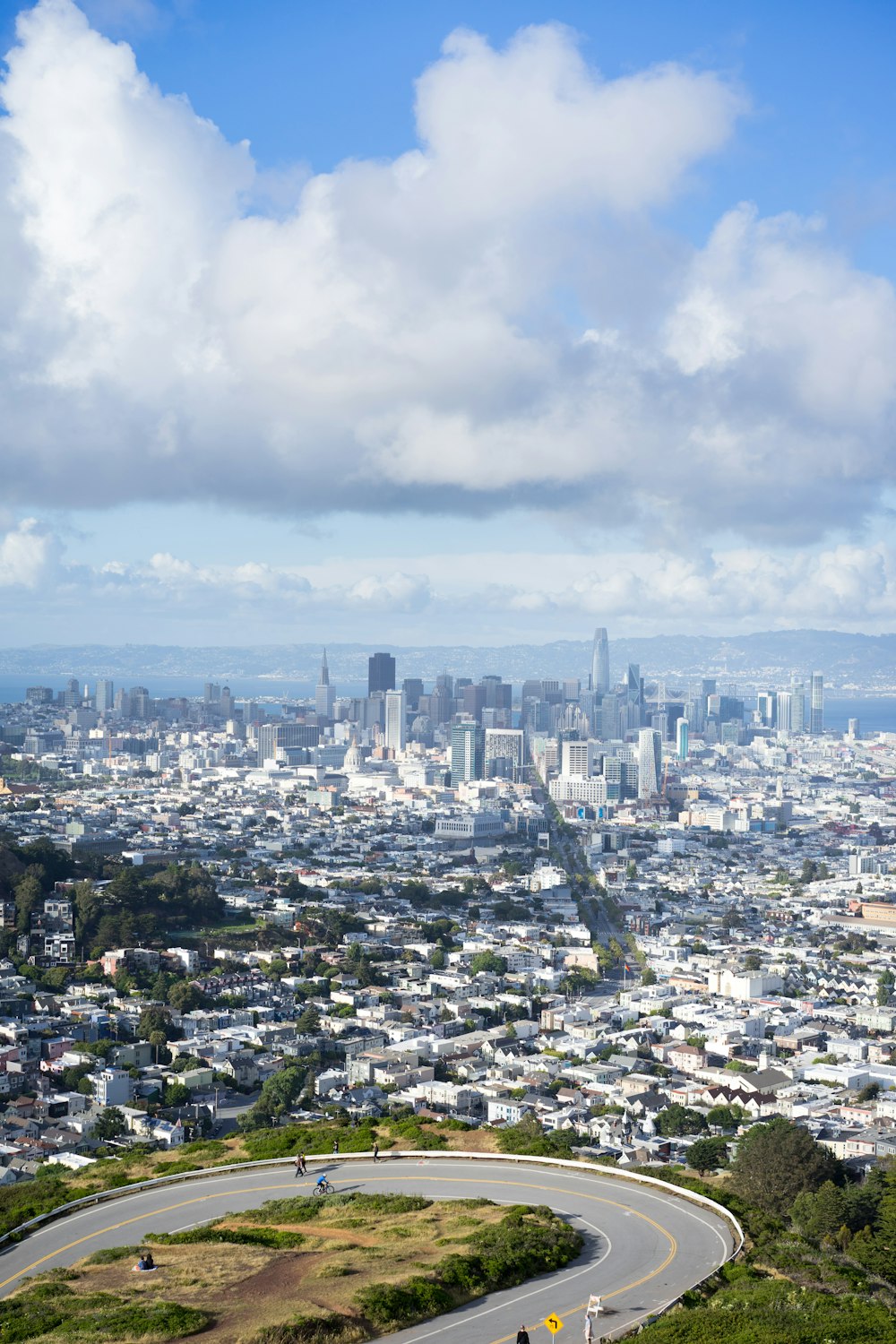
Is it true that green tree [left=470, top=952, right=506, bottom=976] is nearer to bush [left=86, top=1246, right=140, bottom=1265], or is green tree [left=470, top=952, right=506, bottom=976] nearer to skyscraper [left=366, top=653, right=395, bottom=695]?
bush [left=86, top=1246, right=140, bottom=1265]

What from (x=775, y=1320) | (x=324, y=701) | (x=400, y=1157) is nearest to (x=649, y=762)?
(x=324, y=701)

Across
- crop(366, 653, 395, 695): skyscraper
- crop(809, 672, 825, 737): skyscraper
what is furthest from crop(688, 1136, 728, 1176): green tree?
crop(809, 672, 825, 737): skyscraper

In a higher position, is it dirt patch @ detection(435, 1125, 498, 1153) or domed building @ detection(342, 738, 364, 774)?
dirt patch @ detection(435, 1125, 498, 1153)

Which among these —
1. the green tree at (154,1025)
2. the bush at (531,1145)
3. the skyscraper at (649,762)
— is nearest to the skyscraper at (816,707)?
the skyscraper at (649,762)

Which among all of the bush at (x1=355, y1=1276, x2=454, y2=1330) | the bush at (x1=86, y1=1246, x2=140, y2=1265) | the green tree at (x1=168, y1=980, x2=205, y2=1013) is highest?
the bush at (x1=355, y1=1276, x2=454, y2=1330)

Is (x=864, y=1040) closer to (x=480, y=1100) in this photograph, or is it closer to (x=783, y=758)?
(x=480, y=1100)

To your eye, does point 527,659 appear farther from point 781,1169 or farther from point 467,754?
point 781,1169

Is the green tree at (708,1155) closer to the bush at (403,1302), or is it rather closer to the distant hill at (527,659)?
the bush at (403,1302)
